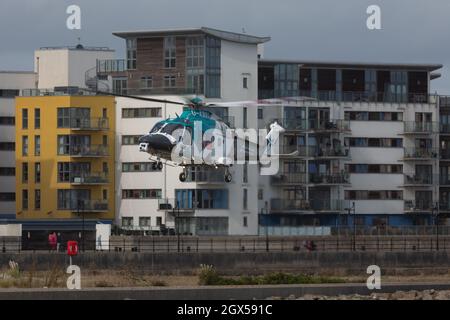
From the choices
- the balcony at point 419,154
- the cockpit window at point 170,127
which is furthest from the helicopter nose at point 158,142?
the balcony at point 419,154

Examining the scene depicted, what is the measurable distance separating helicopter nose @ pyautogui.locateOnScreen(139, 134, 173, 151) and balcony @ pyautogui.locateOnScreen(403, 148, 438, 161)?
48.8 meters

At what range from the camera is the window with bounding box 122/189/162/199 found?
108 meters

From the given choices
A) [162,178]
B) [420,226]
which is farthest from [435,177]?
[162,178]

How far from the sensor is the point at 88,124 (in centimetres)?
10919

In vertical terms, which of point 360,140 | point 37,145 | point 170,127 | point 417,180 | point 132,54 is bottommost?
point 417,180

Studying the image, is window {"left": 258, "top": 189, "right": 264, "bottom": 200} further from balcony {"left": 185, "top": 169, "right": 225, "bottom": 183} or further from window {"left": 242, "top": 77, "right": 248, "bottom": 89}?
window {"left": 242, "top": 77, "right": 248, "bottom": 89}

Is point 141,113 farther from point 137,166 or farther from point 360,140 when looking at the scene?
point 360,140

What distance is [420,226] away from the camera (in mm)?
112688

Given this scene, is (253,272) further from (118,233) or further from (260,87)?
(260,87)

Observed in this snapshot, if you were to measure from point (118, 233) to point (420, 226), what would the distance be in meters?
24.2

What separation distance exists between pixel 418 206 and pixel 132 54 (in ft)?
86.3

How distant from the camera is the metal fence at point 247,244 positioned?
90000 mm

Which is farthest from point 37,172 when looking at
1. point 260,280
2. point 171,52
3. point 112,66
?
point 260,280

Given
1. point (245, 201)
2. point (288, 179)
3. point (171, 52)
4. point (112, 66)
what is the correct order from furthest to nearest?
point (288, 179), point (112, 66), point (245, 201), point (171, 52)
